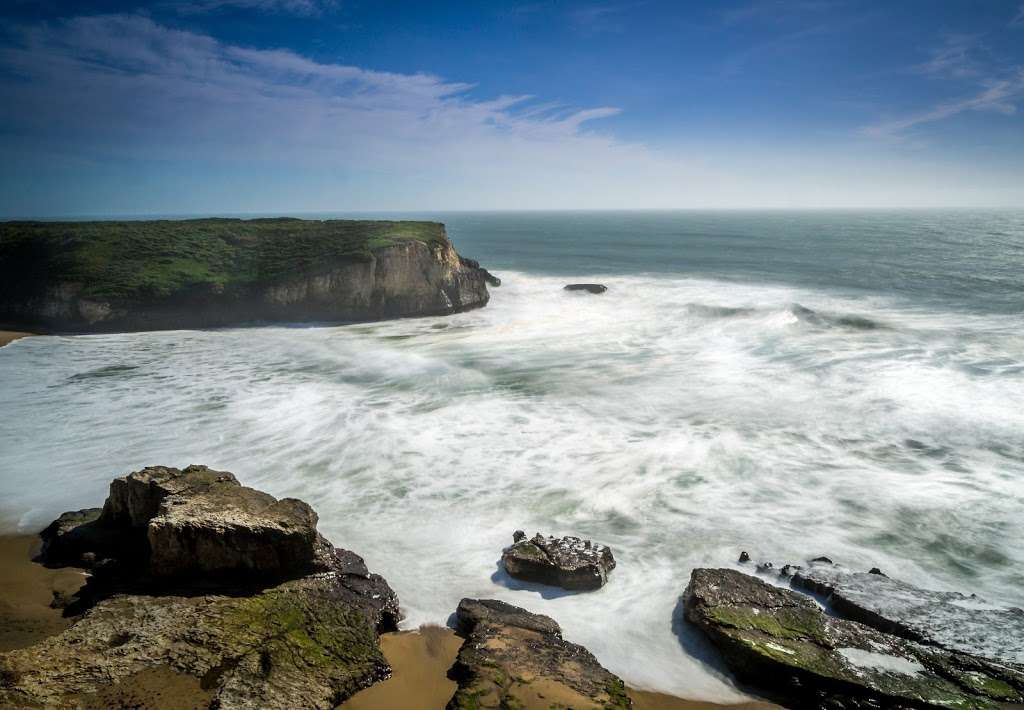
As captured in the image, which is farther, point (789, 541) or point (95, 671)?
point (789, 541)

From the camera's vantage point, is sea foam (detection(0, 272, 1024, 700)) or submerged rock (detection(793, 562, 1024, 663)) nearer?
Result: submerged rock (detection(793, 562, 1024, 663))

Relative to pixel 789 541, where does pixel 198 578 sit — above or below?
above

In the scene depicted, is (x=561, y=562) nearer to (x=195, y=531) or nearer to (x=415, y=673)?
(x=415, y=673)

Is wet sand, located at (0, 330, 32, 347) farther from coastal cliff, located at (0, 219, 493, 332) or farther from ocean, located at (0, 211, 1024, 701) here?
coastal cliff, located at (0, 219, 493, 332)

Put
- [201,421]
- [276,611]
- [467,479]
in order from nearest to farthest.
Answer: [276,611] < [467,479] < [201,421]

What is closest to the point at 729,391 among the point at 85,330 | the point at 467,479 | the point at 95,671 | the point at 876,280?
the point at 467,479

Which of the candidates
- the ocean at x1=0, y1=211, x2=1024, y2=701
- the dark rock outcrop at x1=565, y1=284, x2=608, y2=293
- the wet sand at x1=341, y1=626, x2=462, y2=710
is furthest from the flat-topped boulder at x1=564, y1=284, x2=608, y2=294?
the wet sand at x1=341, y1=626, x2=462, y2=710

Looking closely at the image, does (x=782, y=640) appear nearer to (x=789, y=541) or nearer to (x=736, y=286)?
(x=789, y=541)
